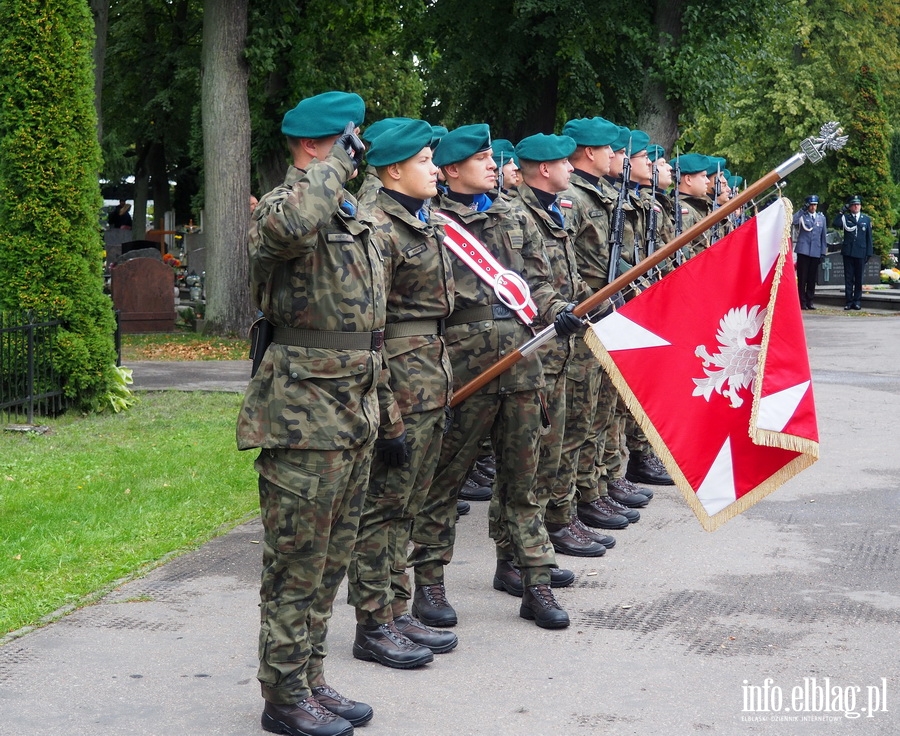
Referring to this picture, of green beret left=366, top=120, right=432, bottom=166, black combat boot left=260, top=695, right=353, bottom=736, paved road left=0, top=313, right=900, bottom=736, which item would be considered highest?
green beret left=366, top=120, right=432, bottom=166

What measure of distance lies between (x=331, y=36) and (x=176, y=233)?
71.3 feet

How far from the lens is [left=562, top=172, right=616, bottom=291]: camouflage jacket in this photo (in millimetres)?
7500

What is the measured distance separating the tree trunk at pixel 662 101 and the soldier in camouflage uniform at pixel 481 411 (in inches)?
590

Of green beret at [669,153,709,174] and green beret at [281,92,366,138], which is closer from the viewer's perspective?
green beret at [281,92,366,138]

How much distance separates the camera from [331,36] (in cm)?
2428

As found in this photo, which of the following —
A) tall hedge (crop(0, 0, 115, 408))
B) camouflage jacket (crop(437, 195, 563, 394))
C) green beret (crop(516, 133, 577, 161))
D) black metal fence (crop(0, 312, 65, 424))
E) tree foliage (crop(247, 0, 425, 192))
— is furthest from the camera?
tree foliage (crop(247, 0, 425, 192))

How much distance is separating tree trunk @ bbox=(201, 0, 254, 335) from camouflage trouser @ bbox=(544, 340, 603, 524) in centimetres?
1139

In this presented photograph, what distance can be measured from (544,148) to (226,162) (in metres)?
12.3

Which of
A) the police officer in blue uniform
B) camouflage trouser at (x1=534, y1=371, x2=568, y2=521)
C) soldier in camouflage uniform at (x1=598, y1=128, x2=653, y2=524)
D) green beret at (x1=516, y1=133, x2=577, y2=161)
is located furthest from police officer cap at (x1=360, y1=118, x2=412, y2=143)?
the police officer in blue uniform

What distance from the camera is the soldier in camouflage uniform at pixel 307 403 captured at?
13.9 feet

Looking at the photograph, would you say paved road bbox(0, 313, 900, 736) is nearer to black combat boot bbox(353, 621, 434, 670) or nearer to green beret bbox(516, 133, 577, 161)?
black combat boot bbox(353, 621, 434, 670)

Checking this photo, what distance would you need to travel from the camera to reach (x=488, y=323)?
18.7 ft

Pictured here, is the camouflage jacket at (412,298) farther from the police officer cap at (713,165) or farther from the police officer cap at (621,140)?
the police officer cap at (713,165)

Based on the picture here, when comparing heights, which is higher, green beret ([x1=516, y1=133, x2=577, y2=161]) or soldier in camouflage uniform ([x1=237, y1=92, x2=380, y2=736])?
green beret ([x1=516, y1=133, x2=577, y2=161])
